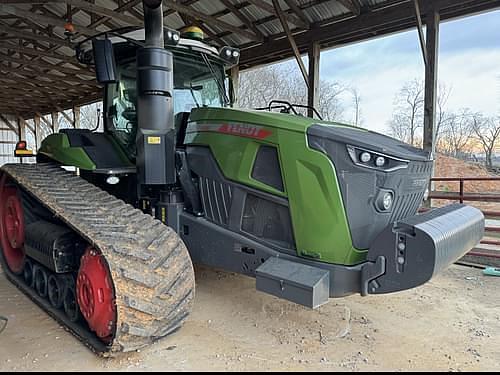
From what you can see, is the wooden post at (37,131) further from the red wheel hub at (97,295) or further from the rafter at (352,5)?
the red wheel hub at (97,295)

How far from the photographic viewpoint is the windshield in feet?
11.9

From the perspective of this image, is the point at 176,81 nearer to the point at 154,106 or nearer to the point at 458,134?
the point at 154,106

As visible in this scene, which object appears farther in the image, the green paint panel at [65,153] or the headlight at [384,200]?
the green paint panel at [65,153]

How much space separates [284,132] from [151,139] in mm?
1043

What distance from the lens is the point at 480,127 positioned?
20.2 m

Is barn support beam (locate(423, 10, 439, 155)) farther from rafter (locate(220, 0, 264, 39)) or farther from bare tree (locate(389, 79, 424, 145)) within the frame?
bare tree (locate(389, 79, 424, 145))

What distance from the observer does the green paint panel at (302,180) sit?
8.13 feet

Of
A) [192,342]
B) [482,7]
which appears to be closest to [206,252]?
[192,342]

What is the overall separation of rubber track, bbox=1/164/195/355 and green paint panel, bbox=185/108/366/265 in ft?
2.38

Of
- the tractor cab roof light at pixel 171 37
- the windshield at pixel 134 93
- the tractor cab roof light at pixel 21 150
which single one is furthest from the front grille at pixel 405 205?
the tractor cab roof light at pixel 21 150

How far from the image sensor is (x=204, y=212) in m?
3.15

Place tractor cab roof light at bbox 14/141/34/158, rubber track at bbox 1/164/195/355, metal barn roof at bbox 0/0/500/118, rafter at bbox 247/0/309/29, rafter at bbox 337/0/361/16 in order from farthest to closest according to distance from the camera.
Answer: rafter at bbox 247/0/309/29 → rafter at bbox 337/0/361/16 → metal barn roof at bbox 0/0/500/118 → tractor cab roof light at bbox 14/141/34/158 → rubber track at bbox 1/164/195/355

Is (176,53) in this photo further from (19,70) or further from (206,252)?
(19,70)

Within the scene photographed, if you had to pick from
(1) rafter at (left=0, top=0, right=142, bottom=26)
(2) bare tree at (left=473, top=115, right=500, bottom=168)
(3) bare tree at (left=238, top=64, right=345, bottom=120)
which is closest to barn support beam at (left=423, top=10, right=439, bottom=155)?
(1) rafter at (left=0, top=0, right=142, bottom=26)
